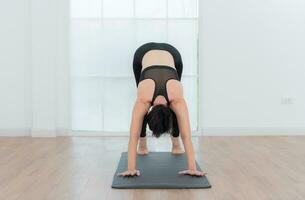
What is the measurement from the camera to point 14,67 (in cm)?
631

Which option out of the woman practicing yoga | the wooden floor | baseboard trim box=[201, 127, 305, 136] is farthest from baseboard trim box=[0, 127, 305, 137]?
the woman practicing yoga

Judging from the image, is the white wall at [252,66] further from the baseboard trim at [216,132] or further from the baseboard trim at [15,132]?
the baseboard trim at [15,132]

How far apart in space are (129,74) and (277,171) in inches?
112

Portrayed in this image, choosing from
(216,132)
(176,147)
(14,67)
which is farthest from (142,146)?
(14,67)

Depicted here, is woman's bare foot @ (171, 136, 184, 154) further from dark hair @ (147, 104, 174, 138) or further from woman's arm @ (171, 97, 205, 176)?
dark hair @ (147, 104, 174, 138)

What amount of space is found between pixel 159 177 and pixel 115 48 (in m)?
3.01

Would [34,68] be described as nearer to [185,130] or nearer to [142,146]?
[142,146]

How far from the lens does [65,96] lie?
6367 millimetres

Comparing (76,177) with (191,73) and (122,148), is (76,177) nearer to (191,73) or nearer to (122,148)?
(122,148)

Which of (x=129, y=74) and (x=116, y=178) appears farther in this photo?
(x=129, y=74)

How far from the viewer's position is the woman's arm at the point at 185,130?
3643mm

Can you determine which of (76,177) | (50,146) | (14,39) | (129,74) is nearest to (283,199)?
(76,177)

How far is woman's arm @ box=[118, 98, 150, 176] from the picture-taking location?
12.0 ft

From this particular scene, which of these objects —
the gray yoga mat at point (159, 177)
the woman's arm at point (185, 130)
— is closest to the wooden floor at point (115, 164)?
the gray yoga mat at point (159, 177)
